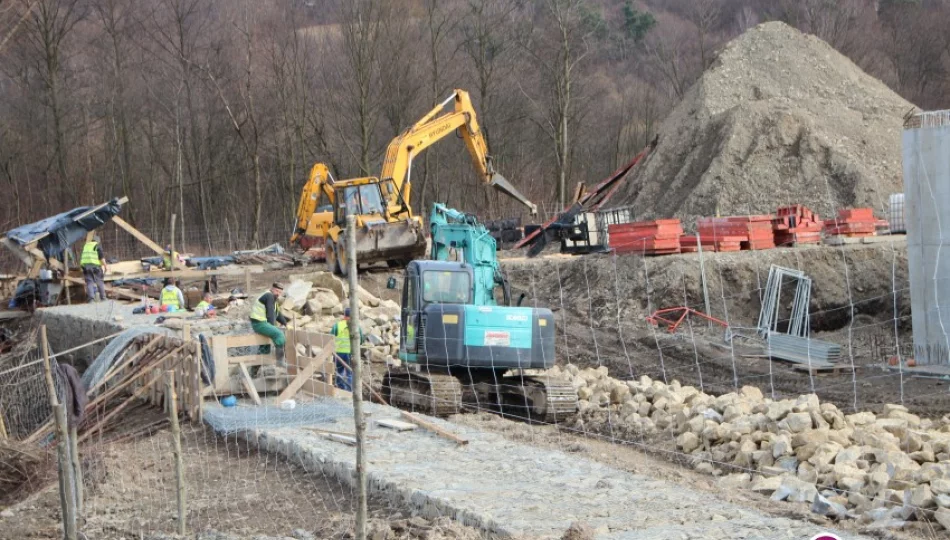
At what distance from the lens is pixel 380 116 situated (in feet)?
148

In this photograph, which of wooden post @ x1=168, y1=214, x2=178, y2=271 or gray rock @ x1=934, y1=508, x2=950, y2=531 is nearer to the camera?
gray rock @ x1=934, y1=508, x2=950, y2=531

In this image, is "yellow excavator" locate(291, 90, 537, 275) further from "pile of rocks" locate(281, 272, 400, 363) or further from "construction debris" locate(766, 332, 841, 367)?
"construction debris" locate(766, 332, 841, 367)

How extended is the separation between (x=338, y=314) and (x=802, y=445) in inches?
471

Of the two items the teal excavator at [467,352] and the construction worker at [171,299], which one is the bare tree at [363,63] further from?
the teal excavator at [467,352]

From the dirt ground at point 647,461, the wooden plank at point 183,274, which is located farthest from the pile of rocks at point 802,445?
the wooden plank at point 183,274

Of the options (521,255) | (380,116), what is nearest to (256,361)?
(521,255)

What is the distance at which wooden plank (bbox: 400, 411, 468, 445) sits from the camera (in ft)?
34.0

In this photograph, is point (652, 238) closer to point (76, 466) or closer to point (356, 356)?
point (76, 466)

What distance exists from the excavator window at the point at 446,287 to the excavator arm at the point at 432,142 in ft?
36.4

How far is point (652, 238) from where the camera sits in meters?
25.0

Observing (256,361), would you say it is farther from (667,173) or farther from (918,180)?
(667,173)

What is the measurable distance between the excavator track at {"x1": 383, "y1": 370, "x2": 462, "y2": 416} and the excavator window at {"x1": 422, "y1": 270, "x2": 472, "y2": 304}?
1070mm

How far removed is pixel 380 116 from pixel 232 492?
120 ft

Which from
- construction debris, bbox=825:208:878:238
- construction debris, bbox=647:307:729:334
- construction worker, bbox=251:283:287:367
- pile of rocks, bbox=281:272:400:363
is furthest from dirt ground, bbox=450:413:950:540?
construction debris, bbox=825:208:878:238
